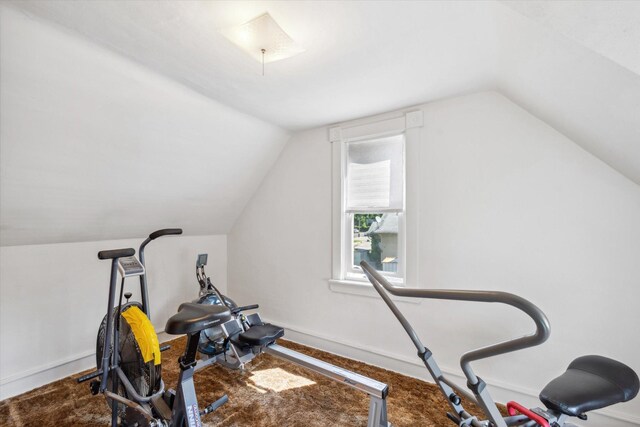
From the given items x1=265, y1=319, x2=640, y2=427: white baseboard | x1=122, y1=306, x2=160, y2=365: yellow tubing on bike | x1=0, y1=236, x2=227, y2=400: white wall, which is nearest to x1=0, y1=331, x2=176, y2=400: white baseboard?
x1=0, y1=236, x2=227, y2=400: white wall

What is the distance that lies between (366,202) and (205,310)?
191cm

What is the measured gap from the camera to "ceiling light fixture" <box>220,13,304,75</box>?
1.51 m

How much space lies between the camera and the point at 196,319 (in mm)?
1365

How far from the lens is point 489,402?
104cm

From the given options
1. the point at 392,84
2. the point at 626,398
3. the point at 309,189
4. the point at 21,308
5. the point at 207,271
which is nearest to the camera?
the point at 626,398

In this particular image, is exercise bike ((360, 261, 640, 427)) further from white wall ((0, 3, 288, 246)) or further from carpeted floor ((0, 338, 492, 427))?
white wall ((0, 3, 288, 246))

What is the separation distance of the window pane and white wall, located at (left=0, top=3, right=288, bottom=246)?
136 cm

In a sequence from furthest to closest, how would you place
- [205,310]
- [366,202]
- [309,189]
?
[309,189] → [366,202] → [205,310]

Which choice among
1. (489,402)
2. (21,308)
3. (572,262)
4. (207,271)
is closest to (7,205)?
(21,308)

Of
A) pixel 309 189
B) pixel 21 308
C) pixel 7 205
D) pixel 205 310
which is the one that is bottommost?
pixel 21 308

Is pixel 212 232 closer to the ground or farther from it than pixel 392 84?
closer to the ground

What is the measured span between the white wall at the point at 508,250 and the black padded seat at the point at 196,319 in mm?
1725

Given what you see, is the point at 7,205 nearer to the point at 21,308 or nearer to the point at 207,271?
the point at 21,308

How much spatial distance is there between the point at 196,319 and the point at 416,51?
189 cm
